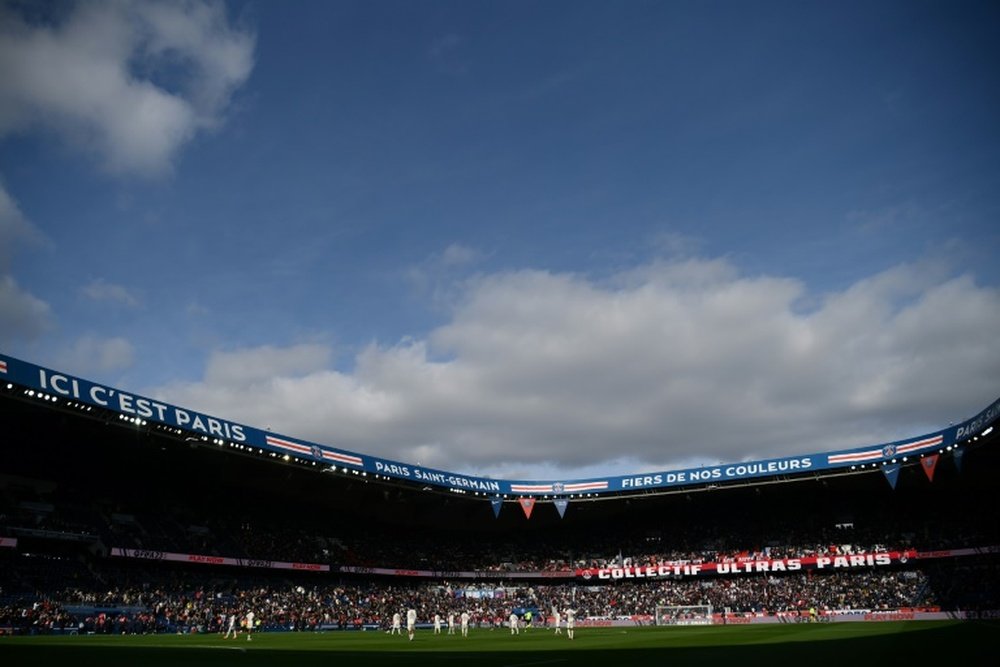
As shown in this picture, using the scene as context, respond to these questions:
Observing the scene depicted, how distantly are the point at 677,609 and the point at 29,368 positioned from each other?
5263cm

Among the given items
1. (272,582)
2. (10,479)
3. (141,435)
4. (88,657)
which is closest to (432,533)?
(272,582)

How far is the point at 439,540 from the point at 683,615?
29.8 meters

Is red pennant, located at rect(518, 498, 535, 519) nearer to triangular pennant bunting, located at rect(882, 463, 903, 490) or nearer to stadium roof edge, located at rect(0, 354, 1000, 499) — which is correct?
stadium roof edge, located at rect(0, 354, 1000, 499)

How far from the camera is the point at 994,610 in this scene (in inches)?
1965

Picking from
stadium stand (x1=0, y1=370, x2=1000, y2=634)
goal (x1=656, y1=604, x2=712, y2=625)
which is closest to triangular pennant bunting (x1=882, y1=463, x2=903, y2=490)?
stadium stand (x1=0, y1=370, x2=1000, y2=634)

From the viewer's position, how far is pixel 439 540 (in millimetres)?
80875

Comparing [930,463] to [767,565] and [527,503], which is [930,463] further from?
[527,503]

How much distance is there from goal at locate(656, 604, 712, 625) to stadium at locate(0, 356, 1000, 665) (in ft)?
0.91

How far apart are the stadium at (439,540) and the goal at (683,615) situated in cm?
28

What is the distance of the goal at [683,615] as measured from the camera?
201 feet

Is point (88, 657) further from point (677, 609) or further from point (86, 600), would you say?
point (677, 609)

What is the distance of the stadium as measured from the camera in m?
44.4

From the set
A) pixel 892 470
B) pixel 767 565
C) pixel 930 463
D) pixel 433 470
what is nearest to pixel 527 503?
pixel 433 470

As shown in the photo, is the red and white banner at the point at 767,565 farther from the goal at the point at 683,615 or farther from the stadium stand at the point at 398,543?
the goal at the point at 683,615
